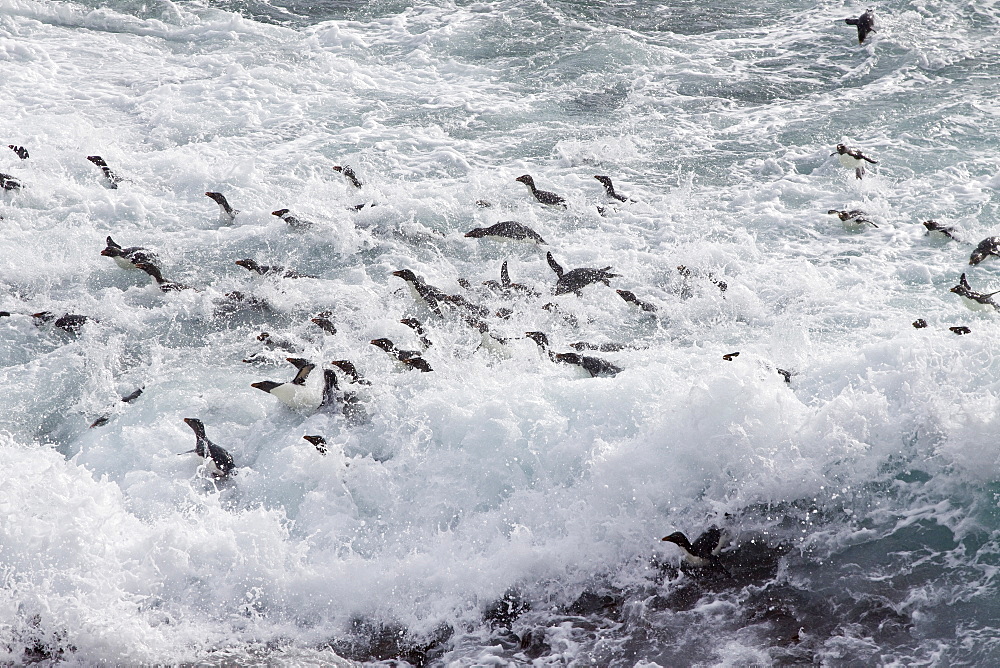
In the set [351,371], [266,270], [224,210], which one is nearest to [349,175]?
[224,210]

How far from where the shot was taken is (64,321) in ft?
27.8

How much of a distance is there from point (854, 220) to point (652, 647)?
21.6 feet

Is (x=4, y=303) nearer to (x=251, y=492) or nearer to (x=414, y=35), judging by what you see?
(x=251, y=492)

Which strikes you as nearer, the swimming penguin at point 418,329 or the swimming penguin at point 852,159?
the swimming penguin at point 418,329

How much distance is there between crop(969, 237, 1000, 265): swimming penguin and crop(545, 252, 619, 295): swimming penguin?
3683 millimetres

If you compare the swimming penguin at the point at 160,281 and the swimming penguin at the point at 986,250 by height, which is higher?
the swimming penguin at the point at 986,250

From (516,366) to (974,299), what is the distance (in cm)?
431

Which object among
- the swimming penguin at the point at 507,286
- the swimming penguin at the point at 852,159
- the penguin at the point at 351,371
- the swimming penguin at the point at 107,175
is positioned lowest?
the penguin at the point at 351,371

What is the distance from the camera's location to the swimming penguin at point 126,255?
9.38m

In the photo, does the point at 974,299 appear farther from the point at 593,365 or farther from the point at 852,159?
the point at 593,365

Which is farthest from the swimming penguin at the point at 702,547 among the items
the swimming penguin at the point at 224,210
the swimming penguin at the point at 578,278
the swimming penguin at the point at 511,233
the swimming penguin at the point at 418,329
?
the swimming penguin at the point at 224,210

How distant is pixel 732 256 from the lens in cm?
957

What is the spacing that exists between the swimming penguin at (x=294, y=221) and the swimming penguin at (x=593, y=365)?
4.04 metres

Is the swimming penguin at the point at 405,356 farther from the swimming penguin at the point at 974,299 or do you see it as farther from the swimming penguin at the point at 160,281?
the swimming penguin at the point at 974,299
